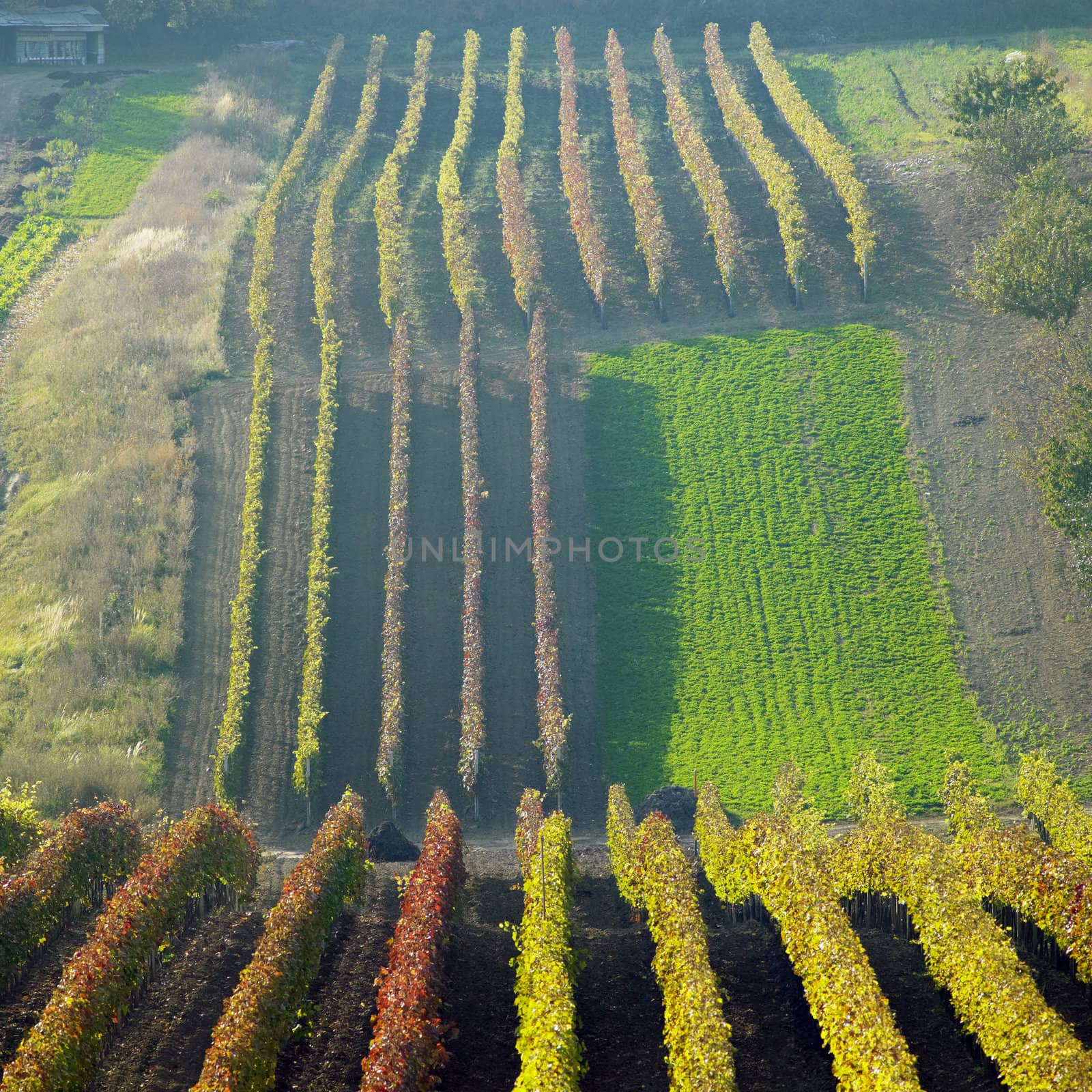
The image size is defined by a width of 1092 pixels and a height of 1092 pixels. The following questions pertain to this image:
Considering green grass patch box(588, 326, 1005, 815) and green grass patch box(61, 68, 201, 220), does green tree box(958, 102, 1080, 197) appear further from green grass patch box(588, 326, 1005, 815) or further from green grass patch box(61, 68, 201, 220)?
green grass patch box(61, 68, 201, 220)

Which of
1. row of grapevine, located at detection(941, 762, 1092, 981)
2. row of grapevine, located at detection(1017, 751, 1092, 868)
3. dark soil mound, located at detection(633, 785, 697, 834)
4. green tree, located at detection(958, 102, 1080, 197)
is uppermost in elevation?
green tree, located at detection(958, 102, 1080, 197)

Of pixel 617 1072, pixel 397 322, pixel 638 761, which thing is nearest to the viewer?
pixel 617 1072

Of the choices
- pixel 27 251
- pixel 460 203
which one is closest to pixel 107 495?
pixel 27 251

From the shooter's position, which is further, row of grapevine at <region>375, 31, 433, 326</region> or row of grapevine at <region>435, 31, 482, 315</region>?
row of grapevine at <region>435, 31, 482, 315</region>

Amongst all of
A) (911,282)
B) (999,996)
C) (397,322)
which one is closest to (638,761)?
(999,996)

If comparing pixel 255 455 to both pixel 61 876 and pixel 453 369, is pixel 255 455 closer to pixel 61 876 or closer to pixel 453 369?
pixel 453 369

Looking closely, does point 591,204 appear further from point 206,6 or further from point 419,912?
point 419,912

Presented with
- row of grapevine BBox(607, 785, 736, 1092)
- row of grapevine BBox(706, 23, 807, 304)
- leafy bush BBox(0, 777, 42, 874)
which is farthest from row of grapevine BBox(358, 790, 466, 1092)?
row of grapevine BBox(706, 23, 807, 304)
